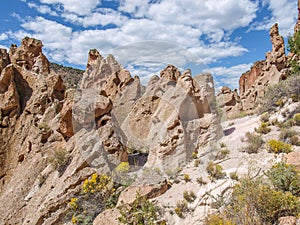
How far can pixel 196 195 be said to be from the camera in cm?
480

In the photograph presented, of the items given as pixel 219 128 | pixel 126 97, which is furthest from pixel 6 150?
pixel 219 128

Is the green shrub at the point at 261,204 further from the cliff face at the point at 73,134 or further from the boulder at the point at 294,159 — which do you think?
the cliff face at the point at 73,134

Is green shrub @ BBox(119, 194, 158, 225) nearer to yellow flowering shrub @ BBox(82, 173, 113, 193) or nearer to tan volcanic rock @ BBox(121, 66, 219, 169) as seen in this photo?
yellow flowering shrub @ BBox(82, 173, 113, 193)

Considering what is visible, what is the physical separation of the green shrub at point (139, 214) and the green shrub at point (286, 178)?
2178 mm

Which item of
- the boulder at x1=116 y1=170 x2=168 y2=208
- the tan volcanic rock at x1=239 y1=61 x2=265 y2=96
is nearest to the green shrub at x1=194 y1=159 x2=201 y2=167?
the boulder at x1=116 y1=170 x2=168 y2=208

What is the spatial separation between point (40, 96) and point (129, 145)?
4.36 m

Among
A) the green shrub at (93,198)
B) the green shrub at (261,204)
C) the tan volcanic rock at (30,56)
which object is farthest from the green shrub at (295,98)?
the tan volcanic rock at (30,56)

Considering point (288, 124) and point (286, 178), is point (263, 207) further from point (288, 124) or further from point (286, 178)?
point (288, 124)

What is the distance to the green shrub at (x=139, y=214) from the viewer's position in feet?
13.2

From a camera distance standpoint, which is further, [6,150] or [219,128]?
[6,150]

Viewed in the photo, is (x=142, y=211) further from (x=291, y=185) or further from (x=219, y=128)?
(x=219, y=128)

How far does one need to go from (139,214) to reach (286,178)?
2.58 metres

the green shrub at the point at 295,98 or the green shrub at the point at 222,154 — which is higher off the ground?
the green shrub at the point at 295,98

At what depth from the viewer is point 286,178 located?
3857 mm
